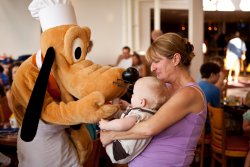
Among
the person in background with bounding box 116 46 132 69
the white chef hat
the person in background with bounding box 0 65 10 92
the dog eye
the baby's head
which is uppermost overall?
the white chef hat

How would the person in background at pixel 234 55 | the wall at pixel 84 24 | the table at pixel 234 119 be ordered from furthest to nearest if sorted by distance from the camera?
1. the person in background at pixel 234 55
2. the wall at pixel 84 24
3. the table at pixel 234 119

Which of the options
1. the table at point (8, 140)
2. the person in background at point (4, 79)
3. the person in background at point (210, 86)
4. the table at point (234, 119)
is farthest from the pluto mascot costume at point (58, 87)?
the person in background at point (4, 79)

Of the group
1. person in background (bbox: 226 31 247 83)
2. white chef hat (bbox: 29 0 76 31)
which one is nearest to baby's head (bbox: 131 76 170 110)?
white chef hat (bbox: 29 0 76 31)

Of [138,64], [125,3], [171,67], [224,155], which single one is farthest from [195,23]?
[171,67]

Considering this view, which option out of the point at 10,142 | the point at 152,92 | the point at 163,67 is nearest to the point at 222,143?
the point at 10,142

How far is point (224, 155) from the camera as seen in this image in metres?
3.37

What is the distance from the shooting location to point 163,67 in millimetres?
1539

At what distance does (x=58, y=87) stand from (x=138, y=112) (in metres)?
0.48

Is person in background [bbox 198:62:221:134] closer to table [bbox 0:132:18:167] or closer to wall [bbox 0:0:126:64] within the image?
table [bbox 0:132:18:167]

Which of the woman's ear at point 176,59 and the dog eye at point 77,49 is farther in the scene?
the dog eye at point 77,49

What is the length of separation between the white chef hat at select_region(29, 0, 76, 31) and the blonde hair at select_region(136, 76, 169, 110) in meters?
0.53

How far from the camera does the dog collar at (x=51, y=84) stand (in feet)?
5.58

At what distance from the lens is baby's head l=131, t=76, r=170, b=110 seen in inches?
55.5

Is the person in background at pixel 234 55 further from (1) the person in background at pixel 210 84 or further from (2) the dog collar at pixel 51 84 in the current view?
(2) the dog collar at pixel 51 84
